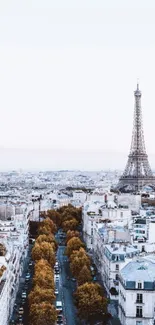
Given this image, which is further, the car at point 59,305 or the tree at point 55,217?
the tree at point 55,217

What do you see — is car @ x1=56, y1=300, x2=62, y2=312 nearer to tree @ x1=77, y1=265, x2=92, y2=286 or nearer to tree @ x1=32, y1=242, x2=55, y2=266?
tree @ x1=77, y1=265, x2=92, y2=286

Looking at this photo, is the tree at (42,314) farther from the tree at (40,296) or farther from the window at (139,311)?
the window at (139,311)

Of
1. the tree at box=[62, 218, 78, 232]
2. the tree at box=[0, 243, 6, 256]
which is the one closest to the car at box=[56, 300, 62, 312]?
the tree at box=[0, 243, 6, 256]

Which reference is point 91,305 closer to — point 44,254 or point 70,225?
point 44,254

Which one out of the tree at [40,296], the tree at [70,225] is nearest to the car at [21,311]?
the tree at [40,296]

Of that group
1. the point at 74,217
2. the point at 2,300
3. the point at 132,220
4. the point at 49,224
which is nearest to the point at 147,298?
the point at 2,300

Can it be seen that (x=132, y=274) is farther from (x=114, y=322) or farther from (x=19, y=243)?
(x=19, y=243)

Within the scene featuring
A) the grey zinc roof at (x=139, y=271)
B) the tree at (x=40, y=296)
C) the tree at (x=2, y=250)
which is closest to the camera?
the grey zinc roof at (x=139, y=271)
